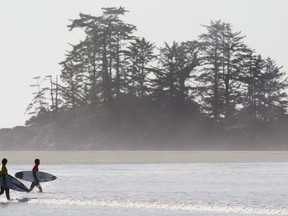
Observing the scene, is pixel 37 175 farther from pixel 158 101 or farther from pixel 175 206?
pixel 158 101

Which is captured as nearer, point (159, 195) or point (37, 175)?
point (159, 195)

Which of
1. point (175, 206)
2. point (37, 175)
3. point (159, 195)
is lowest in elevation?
point (175, 206)

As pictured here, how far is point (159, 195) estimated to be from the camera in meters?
33.1

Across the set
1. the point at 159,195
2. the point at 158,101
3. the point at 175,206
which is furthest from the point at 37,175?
the point at 158,101

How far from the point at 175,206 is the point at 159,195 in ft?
14.3

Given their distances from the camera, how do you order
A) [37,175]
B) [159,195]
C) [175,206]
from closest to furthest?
1. [175,206]
2. [159,195]
3. [37,175]

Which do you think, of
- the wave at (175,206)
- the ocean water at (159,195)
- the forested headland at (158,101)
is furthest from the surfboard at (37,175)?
the forested headland at (158,101)

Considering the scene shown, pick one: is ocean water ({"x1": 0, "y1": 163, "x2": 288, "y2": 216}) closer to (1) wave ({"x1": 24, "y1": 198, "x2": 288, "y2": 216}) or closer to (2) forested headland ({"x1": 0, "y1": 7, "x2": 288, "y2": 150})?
(1) wave ({"x1": 24, "y1": 198, "x2": 288, "y2": 216})

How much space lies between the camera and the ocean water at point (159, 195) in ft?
91.0

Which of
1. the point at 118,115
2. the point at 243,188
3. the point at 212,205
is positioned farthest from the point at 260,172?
the point at 118,115

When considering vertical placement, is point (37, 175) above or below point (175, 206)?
above

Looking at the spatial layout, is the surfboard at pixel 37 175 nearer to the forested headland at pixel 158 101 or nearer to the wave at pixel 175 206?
the wave at pixel 175 206

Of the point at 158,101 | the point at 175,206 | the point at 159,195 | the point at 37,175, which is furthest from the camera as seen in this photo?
the point at 158,101

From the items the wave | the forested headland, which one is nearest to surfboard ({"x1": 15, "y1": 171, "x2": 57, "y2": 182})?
the wave
